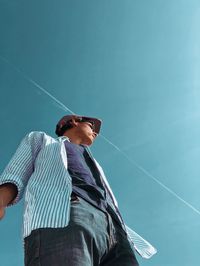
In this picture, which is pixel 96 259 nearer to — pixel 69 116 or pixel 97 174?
pixel 97 174

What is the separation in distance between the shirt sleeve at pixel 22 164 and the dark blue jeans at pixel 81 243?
1.05 ft

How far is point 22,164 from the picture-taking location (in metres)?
2.00

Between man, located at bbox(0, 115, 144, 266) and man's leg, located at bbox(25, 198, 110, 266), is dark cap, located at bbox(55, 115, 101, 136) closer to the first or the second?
man, located at bbox(0, 115, 144, 266)

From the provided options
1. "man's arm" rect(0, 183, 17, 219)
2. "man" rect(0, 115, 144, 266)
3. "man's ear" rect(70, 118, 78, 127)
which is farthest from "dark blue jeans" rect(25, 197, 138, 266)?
"man's ear" rect(70, 118, 78, 127)

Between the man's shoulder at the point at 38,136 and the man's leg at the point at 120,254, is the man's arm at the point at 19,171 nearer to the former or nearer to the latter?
the man's shoulder at the point at 38,136

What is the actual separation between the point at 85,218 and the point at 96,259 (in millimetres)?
187

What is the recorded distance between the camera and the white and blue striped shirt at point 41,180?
160 cm

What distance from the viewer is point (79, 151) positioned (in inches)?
94.0

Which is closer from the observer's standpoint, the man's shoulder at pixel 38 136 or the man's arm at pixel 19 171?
the man's arm at pixel 19 171

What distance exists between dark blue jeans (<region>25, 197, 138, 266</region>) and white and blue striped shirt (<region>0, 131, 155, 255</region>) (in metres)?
0.05

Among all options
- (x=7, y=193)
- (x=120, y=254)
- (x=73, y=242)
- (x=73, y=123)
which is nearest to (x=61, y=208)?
(x=73, y=242)

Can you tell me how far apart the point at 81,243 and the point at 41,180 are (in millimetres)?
451

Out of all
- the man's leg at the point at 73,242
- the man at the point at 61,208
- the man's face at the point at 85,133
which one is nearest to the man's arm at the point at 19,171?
the man at the point at 61,208

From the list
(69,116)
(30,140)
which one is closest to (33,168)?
(30,140)
